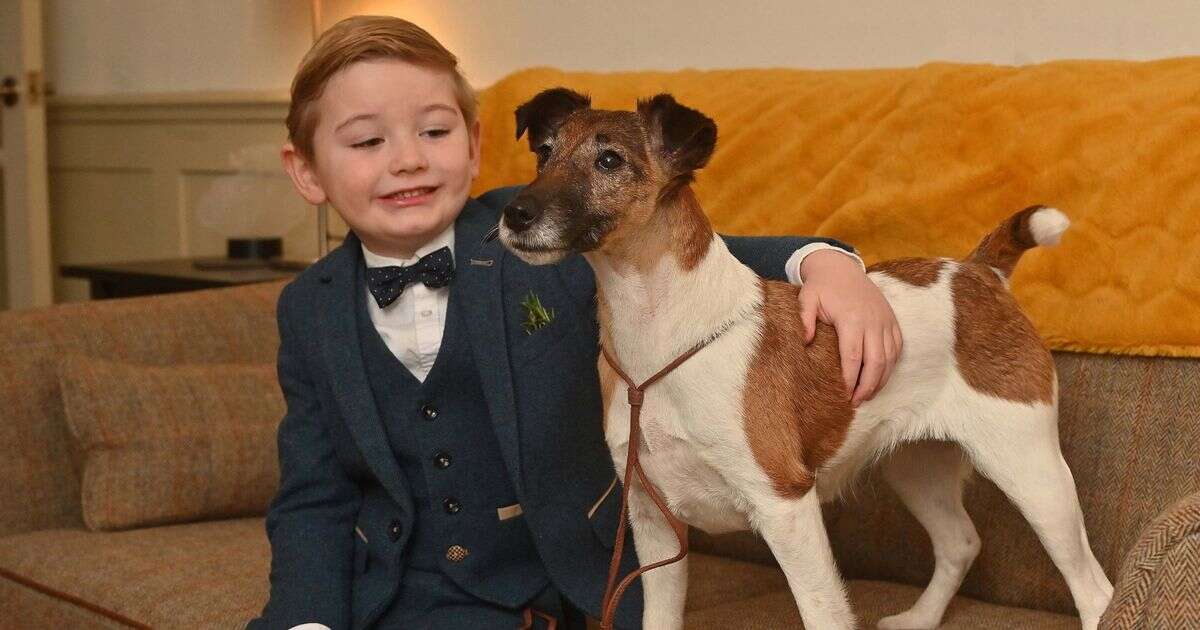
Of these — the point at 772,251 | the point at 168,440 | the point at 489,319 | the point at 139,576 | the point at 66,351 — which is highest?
the point at 772,251

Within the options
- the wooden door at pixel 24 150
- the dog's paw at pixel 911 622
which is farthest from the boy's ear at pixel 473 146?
the wooden door at pixel 24 150

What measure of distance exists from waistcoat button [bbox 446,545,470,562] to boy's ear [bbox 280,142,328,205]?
50 cm

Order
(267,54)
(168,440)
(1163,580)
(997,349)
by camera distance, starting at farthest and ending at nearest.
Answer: (267,54), (168,440), (997,349), (1163,580)

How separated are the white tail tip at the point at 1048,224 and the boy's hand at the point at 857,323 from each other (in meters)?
0.22

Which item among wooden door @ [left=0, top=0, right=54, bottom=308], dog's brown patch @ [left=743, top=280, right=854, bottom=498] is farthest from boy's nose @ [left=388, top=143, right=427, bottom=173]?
wooden door @ [left=0, top=0, right=54, bottom=308]

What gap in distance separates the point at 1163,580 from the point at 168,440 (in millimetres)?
1550

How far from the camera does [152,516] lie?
6.81ft

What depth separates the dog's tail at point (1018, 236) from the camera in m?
1.52

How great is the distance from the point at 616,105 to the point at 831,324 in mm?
871

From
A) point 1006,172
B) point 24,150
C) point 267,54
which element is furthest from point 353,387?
point 24,150

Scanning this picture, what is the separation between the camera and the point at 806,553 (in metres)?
1.34

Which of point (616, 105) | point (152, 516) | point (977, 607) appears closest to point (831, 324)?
point (977, 607)

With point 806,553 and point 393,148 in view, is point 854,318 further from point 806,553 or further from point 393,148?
point 393,148

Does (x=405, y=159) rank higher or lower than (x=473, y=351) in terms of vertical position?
higher
